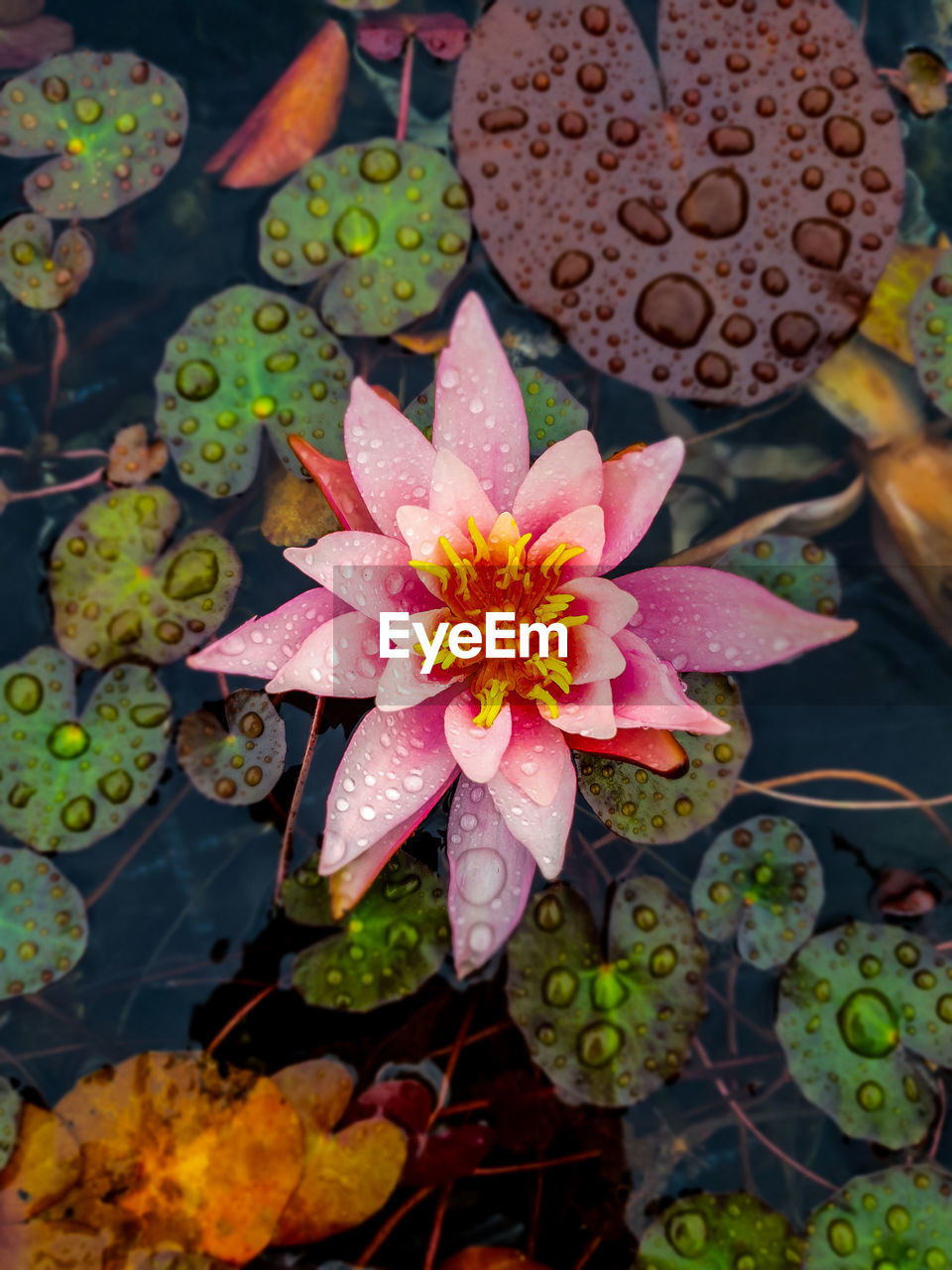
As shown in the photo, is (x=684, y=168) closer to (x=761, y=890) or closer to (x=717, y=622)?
(x=717, y=622)

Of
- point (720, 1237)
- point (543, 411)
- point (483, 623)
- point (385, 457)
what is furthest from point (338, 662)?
point (720, 1237)

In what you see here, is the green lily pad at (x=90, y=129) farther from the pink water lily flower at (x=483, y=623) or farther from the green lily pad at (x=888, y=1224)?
the green lily pad at (x=888, y=1224)

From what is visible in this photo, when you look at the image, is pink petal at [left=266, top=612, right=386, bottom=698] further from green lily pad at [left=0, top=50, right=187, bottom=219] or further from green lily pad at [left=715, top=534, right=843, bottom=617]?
green lily pad at [left=0, top=50, right=187, bottom=219]

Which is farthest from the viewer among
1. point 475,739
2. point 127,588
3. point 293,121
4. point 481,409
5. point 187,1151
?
point 293,121

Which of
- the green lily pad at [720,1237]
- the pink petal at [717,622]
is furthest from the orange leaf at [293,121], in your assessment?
the green lily pad at [720,1237]

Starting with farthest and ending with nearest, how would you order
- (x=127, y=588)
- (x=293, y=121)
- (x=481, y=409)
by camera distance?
(x=293, y=121), (x=127, y=588), (x=481, y=409)

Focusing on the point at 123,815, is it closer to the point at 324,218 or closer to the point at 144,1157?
the point at 144,1157
